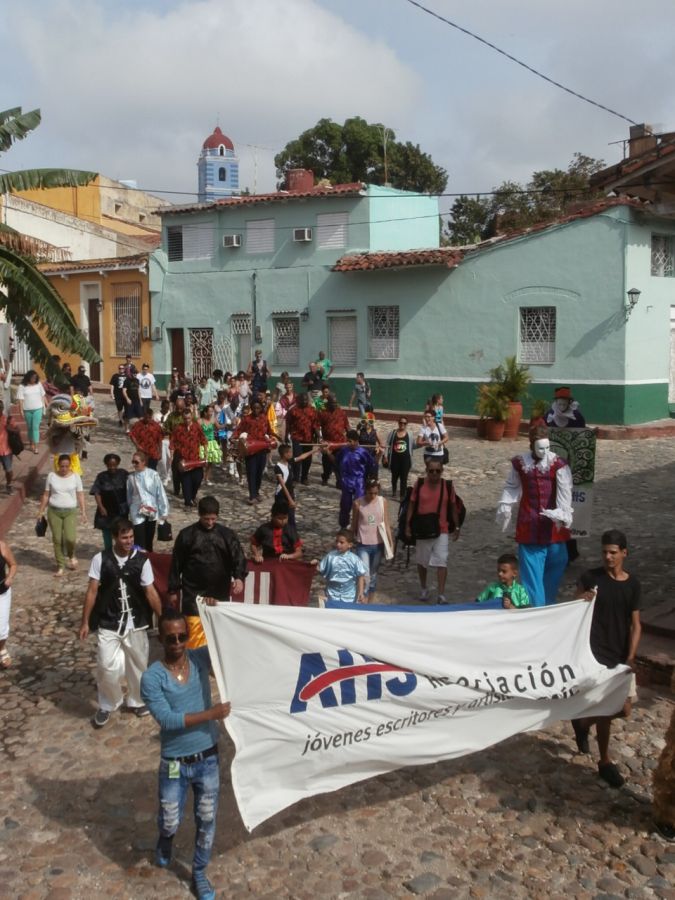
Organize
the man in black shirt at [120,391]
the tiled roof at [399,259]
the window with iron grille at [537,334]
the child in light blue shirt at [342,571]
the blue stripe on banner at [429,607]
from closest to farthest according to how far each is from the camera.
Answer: the blue stripe on banner at [429,607] < the child in light blue shirt at [342,571] < the window with iron grille at [537,334] < the man in black shirt at [120,391] < the tiled roof at [399,259]

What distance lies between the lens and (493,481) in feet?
53.4

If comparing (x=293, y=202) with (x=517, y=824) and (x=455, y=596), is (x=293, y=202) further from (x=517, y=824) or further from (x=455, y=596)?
(x=517, y=824)

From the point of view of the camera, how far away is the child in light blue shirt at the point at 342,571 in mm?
8141

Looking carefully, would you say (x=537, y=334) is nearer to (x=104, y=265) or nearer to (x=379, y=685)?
(x=104, y=265)

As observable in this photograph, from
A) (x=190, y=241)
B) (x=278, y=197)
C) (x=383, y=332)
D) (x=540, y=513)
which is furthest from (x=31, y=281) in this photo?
(x=190, y=241)

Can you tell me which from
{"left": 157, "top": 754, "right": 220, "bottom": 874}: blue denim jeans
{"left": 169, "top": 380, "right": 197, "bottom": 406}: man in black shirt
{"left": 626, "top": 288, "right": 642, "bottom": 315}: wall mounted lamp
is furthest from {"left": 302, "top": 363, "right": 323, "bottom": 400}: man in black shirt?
{"left": 157, "top": 754, "right": 220, "bottom": 874}: blue denim jeans

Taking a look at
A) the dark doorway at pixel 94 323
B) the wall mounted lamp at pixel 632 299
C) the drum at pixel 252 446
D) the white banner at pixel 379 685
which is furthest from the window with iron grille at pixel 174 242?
the white banner at pixel 379 685

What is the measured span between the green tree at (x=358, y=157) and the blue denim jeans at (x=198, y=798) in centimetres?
4235

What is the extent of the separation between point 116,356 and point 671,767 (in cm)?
2896

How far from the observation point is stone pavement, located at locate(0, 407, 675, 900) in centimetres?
508

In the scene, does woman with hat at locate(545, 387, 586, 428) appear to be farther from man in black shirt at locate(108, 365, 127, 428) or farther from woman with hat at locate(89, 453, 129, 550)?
man in black shirt at locate(108, 365, 127, 428)

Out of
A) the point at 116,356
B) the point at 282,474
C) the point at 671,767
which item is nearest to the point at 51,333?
the point at 282,474

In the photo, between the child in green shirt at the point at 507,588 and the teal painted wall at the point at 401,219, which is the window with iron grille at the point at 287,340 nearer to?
the teal painted wall at the point at 401,219

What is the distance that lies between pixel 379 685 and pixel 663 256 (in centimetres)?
1946
